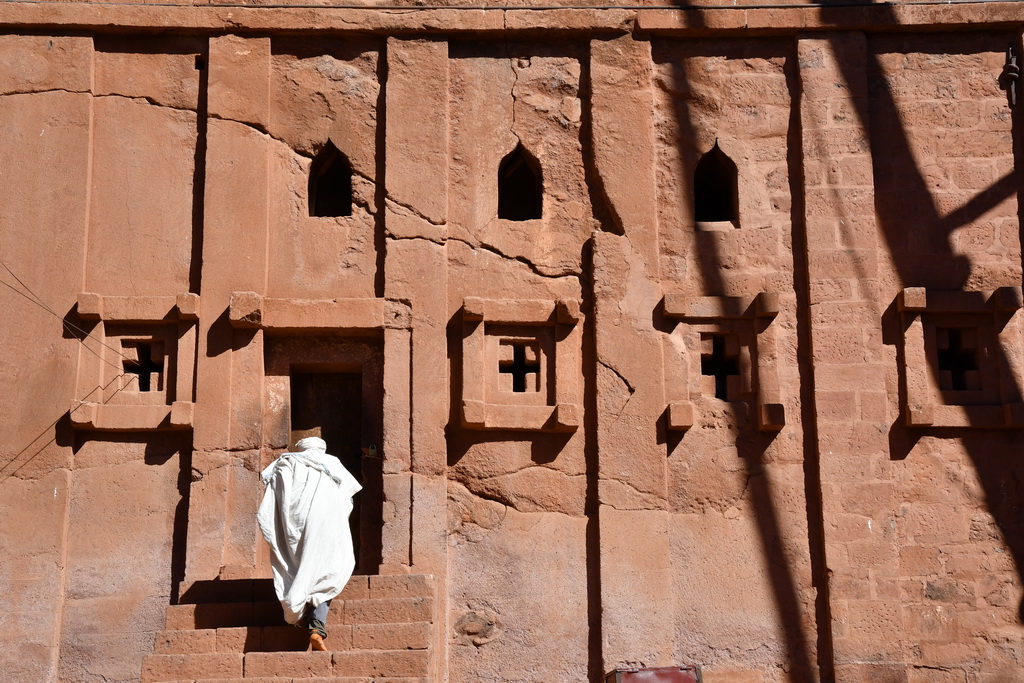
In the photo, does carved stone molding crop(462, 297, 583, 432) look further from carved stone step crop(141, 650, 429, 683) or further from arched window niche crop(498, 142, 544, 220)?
carved stone step crop(141, 650, 429, 683)

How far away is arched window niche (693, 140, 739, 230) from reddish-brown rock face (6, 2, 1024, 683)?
0.03 meters

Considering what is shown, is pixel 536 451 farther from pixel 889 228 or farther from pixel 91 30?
pixel 91 30

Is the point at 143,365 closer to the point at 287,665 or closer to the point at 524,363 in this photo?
the point at 524,363

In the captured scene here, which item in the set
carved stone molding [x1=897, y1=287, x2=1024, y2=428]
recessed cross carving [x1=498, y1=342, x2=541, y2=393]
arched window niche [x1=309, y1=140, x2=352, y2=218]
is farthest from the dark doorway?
carved stone molding [x1=897, y1=287, x2=1024, y2=428]

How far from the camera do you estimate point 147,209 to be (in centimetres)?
969

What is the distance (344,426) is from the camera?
9.76m

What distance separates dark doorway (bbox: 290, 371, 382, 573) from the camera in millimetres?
9484

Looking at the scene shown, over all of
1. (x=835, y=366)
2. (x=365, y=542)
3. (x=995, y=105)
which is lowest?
(x=365, y=542)

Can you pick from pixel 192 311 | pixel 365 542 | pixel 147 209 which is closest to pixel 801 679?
pixel 365 542

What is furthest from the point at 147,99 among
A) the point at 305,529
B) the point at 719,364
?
the point at 719,364

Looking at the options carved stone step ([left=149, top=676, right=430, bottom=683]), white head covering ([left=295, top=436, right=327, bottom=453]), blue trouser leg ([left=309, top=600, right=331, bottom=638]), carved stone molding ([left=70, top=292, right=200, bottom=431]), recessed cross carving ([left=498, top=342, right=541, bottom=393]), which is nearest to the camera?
carved stone step ([left=149, top=676, right=430, bottom=683])

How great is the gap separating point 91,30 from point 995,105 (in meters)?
6.20

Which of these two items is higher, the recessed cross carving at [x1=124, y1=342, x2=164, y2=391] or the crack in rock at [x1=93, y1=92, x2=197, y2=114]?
the crack in rock at [x1=93, y1=92, x2=197, y2=114]

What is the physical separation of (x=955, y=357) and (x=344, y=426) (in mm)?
4108
